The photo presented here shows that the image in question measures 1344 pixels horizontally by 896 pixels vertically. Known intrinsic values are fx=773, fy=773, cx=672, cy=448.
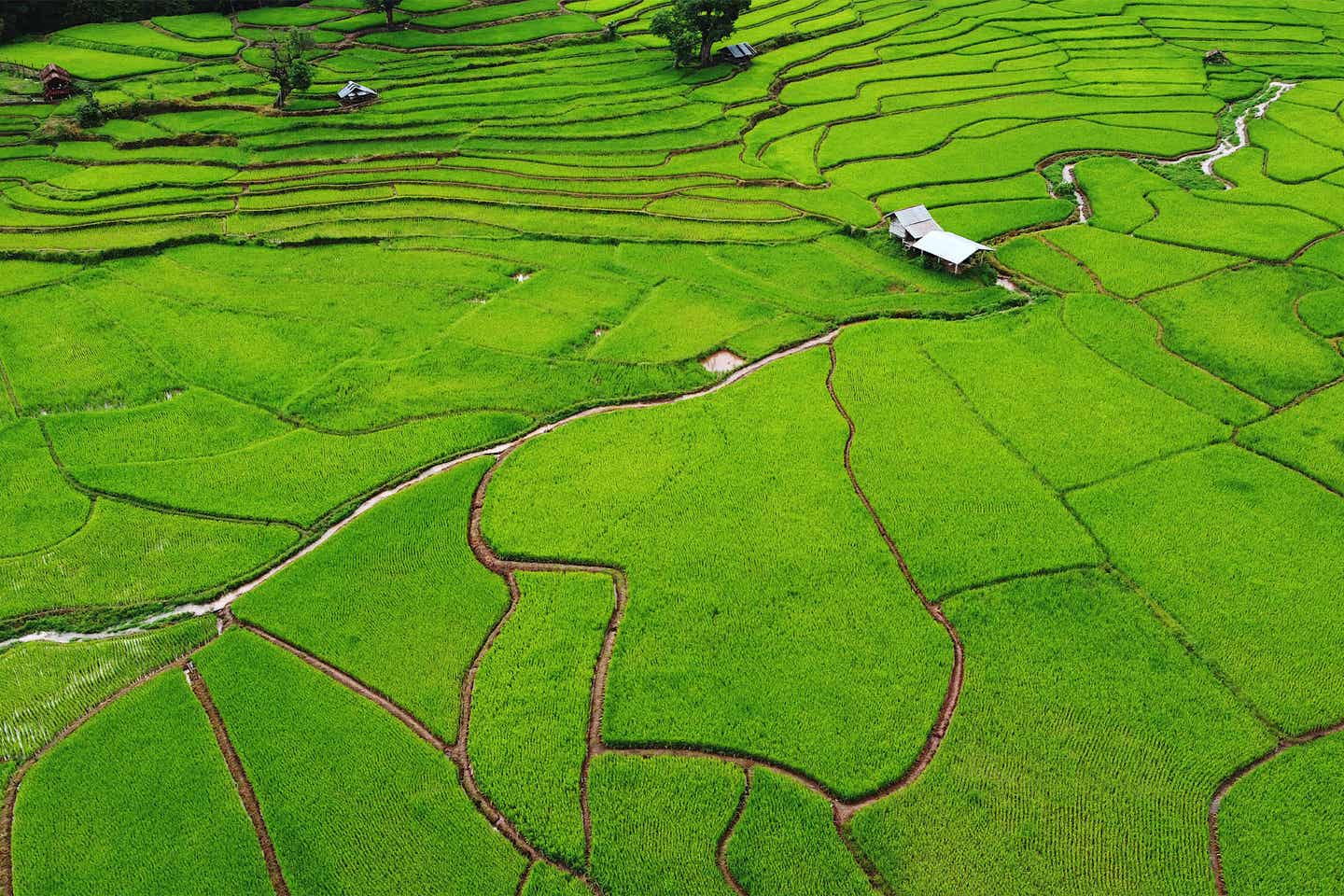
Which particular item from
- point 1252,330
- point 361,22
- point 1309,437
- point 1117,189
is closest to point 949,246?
point 1252,330

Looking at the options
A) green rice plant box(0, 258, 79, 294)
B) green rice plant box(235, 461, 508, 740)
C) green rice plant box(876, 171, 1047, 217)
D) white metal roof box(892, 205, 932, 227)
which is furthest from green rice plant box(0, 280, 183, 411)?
green rice plant box(876, 171, 1047, 217)

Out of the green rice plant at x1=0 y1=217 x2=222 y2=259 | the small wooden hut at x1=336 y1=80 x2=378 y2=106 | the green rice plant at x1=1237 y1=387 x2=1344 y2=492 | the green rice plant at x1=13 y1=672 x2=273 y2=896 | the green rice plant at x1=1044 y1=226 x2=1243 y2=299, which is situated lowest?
the green rice plant at x1=13 y1=672 x2=273 y2=896

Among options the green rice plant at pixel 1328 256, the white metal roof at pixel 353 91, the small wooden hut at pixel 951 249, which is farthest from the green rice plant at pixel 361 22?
the green rice plant at pixel 1328 256

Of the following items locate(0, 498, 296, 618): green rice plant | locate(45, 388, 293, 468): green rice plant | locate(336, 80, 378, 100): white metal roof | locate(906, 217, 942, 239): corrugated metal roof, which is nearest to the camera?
locate(0, 498, 296, 618): green rice plant

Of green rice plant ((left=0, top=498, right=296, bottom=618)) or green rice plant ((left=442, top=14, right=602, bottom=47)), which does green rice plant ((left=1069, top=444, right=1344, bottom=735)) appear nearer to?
green rice plant ((left=0, top=498, right=296, bottom=618))

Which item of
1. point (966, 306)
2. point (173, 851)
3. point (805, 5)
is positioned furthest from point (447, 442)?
point (805, 5)
